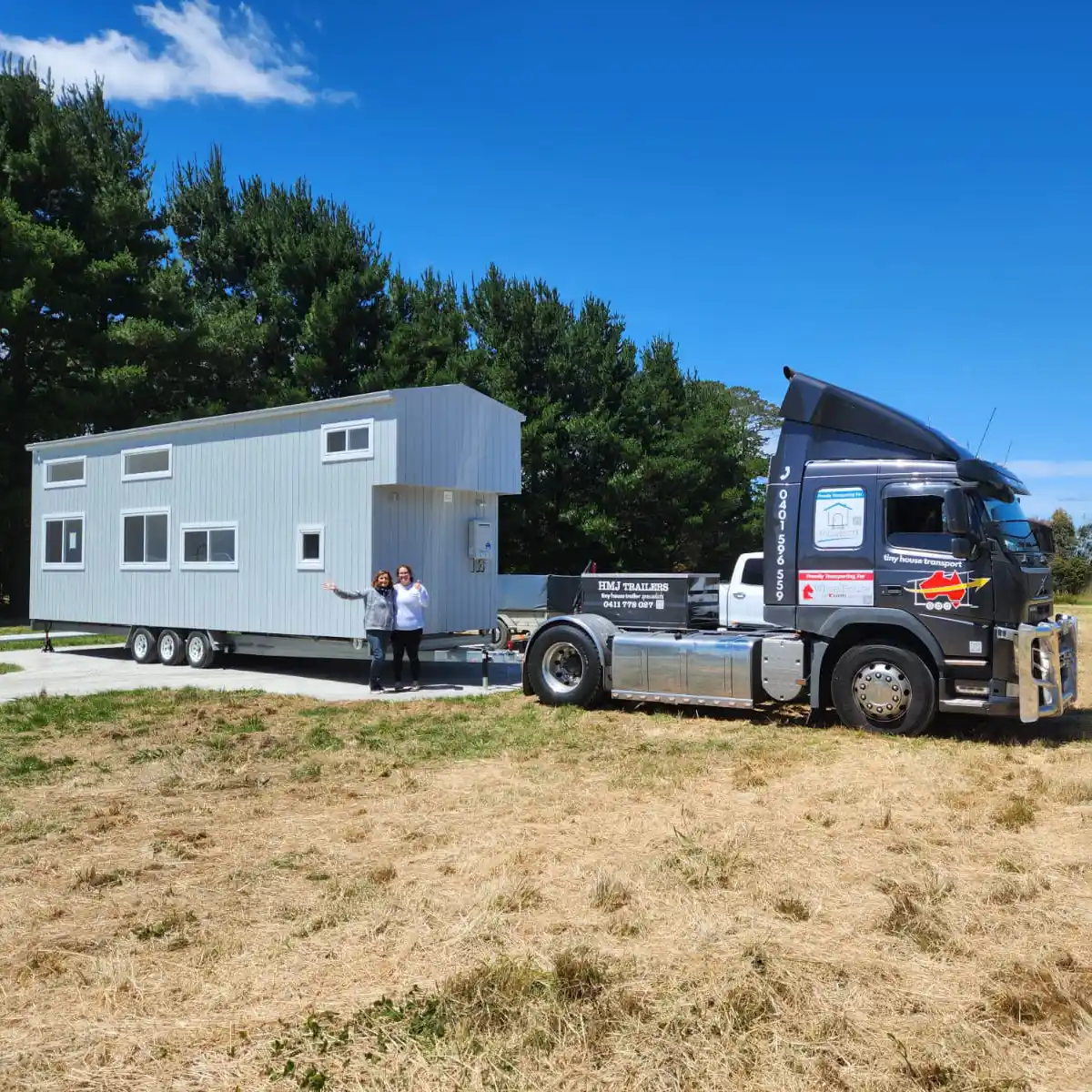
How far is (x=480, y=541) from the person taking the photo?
49.9 feet

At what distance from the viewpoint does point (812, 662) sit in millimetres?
10188

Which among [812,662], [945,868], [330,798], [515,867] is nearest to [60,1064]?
[515,867]

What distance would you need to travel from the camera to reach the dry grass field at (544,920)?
11.3ft

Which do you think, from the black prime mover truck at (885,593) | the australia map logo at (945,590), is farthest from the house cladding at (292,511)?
the australia map logo at (945,590)

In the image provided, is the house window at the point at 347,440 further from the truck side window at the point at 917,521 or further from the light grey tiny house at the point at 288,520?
the truck side window at the point at 917,521

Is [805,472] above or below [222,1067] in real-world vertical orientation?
above

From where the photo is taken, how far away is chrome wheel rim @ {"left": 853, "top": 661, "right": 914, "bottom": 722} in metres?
9.68

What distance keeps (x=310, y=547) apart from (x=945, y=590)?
8.58m

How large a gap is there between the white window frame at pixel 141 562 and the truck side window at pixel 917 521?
37.2 ft

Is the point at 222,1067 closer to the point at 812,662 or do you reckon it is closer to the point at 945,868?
the point at 945,868

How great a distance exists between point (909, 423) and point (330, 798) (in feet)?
21.5

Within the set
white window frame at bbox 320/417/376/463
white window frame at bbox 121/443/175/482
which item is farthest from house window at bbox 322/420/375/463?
white window frame at bbox 121/443/175/482

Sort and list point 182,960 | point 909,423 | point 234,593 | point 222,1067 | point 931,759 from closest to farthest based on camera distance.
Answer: point 222,1067, point 182,960, point 931,759, point 909,423, point 234,593

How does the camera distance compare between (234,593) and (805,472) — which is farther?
(234,593)
